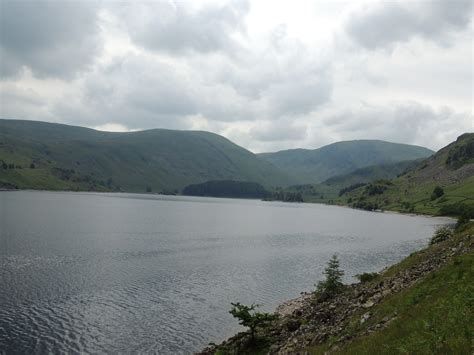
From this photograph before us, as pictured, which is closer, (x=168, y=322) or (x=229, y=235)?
(x=168, y=322)

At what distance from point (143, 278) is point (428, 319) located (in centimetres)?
6672

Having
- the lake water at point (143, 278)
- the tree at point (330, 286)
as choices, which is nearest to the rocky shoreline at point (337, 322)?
the tree at point (330, 286)

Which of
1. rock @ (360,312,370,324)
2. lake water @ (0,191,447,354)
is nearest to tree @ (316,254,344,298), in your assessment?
lake water @ (0,191,447,354)

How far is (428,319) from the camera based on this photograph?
2542 centimetres

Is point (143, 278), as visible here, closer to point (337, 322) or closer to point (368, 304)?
point (337, 322)

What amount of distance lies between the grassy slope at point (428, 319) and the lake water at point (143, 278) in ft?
83.5

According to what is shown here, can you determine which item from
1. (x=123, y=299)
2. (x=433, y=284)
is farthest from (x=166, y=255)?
(x=433, y=284)

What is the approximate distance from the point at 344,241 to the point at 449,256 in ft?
382

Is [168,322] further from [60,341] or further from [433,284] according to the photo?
[433,284]

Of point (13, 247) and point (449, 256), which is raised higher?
point (449, 256)

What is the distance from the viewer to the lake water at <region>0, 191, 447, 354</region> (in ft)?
170

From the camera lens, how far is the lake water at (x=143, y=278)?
5172 centimetres

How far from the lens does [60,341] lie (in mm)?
48906

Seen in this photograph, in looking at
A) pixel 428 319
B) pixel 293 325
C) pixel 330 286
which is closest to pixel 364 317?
pixel 428 319
